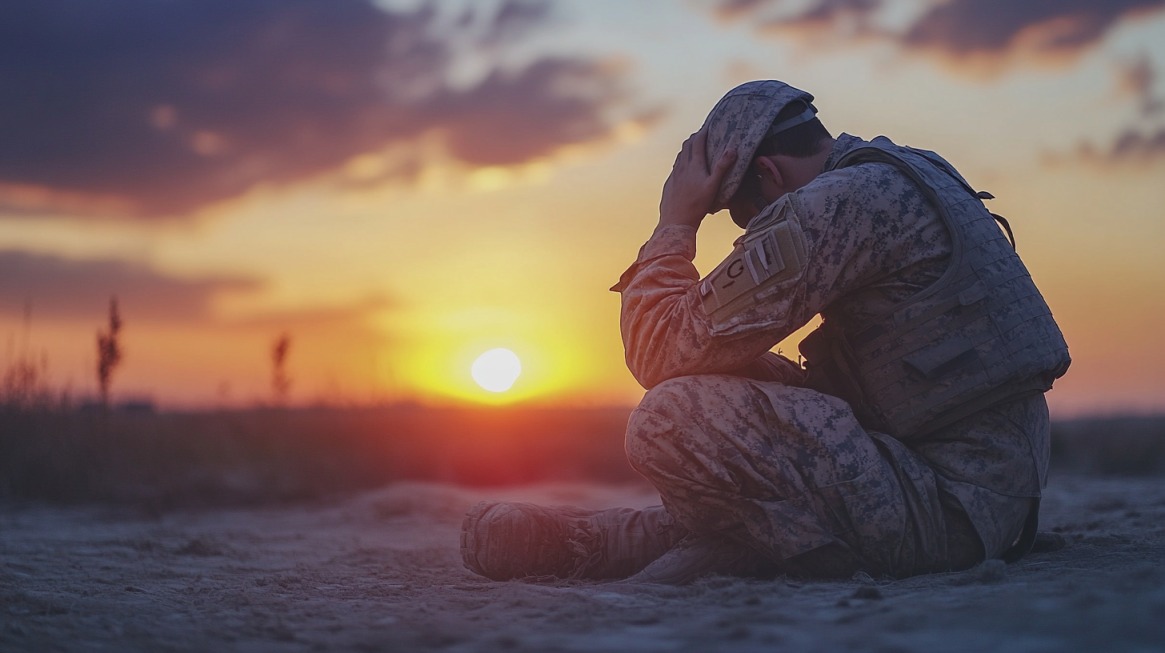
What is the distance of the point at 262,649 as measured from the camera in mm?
2172

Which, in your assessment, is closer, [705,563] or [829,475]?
[829,475]

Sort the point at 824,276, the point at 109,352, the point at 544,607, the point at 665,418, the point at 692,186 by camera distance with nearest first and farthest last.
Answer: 1. the point at 544,607
2. the point at 824,276
3. the point at 665,418
4. the point at 692,186
5. the point at 109,352

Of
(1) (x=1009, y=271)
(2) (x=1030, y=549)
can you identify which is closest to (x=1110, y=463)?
(2) (x=1030, y=549)

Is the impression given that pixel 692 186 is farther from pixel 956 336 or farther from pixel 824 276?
pixel 956 336

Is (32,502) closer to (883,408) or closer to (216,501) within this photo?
(216,501)

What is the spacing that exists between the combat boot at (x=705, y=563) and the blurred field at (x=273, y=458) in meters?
5.70

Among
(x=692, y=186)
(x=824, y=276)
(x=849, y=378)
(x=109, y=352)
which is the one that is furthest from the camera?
(x=109, y=352)

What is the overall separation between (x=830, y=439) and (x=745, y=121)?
107 cm

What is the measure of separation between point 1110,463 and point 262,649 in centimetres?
1031

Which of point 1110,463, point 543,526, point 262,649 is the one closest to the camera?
point 262,649

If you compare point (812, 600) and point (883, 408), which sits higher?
point (883, 408)

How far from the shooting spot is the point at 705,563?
308cm

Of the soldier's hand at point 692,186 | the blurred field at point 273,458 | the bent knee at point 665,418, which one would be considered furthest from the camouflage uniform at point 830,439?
the blurred field at point 273,458

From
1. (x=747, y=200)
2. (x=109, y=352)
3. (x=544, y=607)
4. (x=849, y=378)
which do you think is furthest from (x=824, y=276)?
(x=109, y=352)
